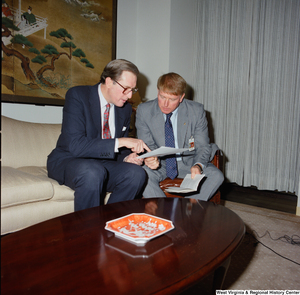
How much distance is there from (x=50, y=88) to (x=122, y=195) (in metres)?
1.31

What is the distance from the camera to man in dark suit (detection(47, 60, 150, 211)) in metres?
1.68

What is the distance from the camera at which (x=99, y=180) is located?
1.67 metres

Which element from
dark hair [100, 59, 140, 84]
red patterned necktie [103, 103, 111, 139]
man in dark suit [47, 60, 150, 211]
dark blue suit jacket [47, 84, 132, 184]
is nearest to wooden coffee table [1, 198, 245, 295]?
man in dark suit [47, 60, 150, 211]

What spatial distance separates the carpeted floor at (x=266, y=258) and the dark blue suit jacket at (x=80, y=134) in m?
0.98

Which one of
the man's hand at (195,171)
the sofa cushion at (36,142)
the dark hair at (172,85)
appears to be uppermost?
the dark hair at (172,85)

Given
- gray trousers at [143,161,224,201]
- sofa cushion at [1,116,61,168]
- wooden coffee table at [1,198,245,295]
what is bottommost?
gray trousers at [143,161,224,201]

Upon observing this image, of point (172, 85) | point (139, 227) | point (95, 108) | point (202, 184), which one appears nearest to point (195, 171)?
point (202, 184)

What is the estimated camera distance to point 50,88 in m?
2.50

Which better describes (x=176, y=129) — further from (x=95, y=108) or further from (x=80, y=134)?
(x=80, y=134)

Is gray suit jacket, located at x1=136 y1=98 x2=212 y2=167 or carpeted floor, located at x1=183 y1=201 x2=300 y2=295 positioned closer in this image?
carpeted floor, located at x1=183 y1=201 x2=300 y2=295

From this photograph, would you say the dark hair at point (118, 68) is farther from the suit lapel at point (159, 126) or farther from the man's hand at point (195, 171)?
the man's hand at point (195, 171)

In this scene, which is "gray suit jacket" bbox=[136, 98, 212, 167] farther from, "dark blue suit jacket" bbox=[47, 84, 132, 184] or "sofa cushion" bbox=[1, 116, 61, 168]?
"sofa cushion" bbox=[1, 116, 61, 168]

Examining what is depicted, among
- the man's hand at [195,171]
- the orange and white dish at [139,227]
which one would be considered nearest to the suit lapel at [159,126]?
the man's hand at [195,171]

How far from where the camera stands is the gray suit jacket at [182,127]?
2.21 meters
